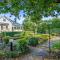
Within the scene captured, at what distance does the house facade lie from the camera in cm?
423

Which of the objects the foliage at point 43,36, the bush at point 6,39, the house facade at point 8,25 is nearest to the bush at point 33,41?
the foliage at point 43,36

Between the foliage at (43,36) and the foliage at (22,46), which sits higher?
the foliage at (43,36)

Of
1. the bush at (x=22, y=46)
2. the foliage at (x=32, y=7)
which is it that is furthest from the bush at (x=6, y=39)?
the foliage at (x=32, y=7)

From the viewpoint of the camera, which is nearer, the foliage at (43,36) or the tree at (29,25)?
the tree at (29,25)

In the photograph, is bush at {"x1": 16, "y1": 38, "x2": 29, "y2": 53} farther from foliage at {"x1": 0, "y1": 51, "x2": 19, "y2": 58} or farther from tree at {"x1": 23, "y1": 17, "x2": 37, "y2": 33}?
tree at {"x1": 23, "y1": 17, "x2": 37, "y2": 33}

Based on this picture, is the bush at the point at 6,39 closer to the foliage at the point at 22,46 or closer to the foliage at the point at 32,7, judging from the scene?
the foliage at the point at 22,46

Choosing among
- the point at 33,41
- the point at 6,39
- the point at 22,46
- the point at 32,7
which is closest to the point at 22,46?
the point at 22,46

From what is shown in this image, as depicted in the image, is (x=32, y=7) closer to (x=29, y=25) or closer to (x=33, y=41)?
(x=29, y=25)

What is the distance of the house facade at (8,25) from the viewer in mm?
4227

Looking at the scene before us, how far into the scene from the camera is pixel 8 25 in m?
4.28

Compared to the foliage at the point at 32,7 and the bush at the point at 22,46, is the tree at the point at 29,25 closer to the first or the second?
the foliage at the point at 32,7

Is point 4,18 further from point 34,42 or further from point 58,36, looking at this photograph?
point 58,36

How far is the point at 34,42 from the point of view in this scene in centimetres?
425

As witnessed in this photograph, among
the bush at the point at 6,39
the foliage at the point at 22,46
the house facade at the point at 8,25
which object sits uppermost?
the house facade at the point at 8,25
